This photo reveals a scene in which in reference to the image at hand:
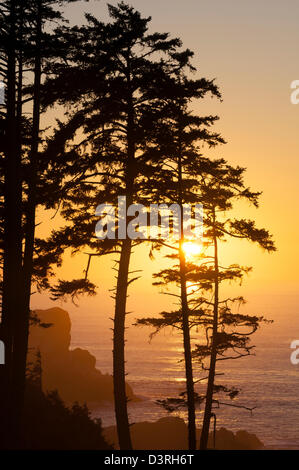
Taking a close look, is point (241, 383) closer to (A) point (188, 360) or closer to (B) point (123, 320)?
(A) point (188, 360)

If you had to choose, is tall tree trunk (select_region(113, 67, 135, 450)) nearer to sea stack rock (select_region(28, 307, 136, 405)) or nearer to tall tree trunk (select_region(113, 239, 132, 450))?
tall tree trunk (select_region(113, 239, 132, 450))

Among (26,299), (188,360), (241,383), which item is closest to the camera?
(26,299)

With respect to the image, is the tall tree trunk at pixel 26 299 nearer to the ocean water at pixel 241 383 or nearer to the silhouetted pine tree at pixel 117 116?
the silhouetted pine tree at pixel 117 116

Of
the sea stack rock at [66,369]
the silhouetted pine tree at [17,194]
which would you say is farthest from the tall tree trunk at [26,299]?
the sea stack rock at [66,369]

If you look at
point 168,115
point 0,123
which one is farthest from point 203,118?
point 0,123

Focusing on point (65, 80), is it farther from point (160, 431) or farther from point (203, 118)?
point (160, 431)

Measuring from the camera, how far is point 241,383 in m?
117

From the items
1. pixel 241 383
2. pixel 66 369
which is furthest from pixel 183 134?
pixel 66 369

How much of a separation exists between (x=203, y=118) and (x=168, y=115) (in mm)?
1617

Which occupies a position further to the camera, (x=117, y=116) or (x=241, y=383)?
(x=241, y=383)

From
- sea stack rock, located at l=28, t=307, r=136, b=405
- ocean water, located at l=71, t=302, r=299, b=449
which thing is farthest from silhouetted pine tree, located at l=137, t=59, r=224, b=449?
sea stack rock, located at l=28, t=307, r=136, b=405

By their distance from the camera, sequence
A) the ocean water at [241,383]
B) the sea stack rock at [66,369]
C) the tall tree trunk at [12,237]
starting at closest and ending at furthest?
1. the tall tree trunk at [12,237]
2. the ocean water at [241,383]
3. the sea stack rock at [66,369]

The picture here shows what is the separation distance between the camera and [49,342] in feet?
435

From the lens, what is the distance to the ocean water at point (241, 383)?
90062 mm
